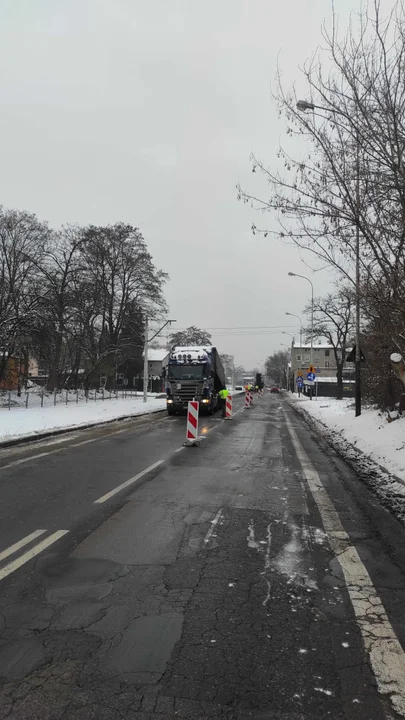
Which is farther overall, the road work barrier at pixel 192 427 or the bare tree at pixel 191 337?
the bare tree at pixel 191 337

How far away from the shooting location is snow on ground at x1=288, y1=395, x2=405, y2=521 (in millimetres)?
7759

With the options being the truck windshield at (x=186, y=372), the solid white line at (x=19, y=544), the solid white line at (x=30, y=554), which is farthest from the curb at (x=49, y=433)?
the solid white line at (x=30, y=554)

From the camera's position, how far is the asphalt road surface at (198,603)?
2.52 m

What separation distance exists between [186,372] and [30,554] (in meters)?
19.9

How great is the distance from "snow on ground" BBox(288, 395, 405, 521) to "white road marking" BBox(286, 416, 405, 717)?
1.57 metres

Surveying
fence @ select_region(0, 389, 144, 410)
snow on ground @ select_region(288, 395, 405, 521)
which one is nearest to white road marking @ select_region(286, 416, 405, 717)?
snow on ground @ select_region(288, 395, 405, 521)

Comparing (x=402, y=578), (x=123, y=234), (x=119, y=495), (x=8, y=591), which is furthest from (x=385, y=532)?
(x=123, y=234)

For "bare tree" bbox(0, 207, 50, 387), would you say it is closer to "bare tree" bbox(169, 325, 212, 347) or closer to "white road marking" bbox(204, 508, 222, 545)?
"white road marking" bbox(204, 508, 222, 545)

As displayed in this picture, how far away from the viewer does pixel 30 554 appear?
14.7 feet

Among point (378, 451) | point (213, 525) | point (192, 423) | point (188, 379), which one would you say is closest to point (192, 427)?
point (192, 423)

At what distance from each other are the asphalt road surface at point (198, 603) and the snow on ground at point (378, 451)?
0.56m

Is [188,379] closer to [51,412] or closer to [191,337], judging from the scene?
[51,412]

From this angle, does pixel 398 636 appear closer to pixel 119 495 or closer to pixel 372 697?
pixel 372 697

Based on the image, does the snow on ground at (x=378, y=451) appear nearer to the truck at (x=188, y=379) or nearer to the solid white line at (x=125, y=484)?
the solid white line at (x=125, y=484)
